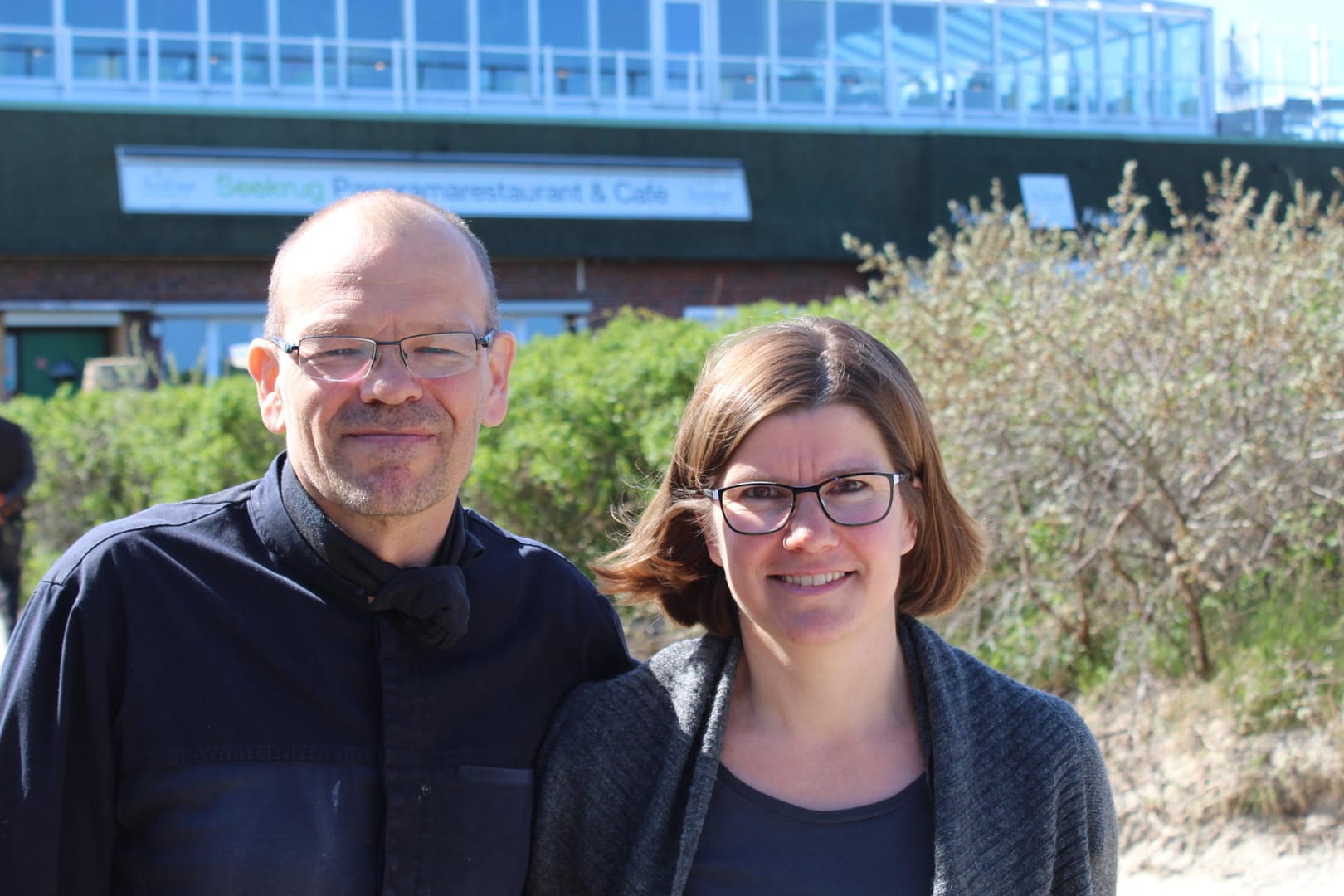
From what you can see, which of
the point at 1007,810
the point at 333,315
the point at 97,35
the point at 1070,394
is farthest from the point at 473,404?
the point at 97,35

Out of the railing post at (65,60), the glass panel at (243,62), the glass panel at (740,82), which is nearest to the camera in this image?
the railing post at (65,60)

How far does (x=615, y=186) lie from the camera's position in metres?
19.4

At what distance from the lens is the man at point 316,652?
83.4 inches

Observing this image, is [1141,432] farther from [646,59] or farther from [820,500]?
[646,59]

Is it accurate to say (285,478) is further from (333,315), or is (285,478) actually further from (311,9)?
(311,9)

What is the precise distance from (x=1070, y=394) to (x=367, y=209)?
3543 millimetres

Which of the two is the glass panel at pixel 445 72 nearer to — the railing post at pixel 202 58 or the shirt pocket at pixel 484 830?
the railing post at pixel 202 58

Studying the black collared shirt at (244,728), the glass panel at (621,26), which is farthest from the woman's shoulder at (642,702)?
the glass panel at (621,26)

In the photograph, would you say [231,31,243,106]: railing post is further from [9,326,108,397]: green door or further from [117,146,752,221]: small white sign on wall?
[9,326,108,397]: green door

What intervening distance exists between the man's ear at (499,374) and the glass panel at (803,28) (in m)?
22.1

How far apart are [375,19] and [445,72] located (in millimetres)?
1408

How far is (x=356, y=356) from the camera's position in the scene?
231cm

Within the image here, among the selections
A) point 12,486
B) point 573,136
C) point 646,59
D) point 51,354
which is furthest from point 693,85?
point 12,486

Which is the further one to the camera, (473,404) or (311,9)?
(311,9)
